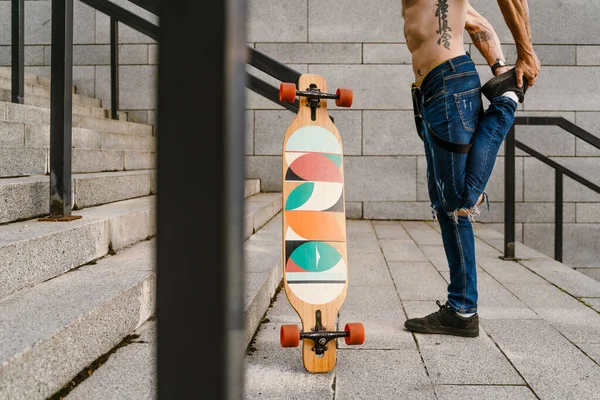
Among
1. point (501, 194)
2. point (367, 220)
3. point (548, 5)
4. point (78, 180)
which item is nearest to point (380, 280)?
point (78, 180)

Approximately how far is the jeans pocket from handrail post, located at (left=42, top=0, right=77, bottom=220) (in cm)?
183

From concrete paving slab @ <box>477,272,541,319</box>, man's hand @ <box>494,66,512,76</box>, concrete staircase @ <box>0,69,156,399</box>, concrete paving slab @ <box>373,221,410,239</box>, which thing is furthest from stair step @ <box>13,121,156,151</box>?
concrete paving slab @ <box>373,221,410,239</box>

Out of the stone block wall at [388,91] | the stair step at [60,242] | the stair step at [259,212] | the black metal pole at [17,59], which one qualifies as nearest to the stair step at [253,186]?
the stair step at [259,212]

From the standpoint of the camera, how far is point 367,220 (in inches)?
241

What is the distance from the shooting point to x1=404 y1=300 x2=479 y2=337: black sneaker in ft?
7.45

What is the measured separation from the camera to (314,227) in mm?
1986

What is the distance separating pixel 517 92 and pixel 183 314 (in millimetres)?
2228

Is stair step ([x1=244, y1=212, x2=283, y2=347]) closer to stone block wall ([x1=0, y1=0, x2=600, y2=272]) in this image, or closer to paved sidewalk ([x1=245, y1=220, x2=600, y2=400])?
paved sidewalk ([x1=245, y1=220, x2=600, y2=400])

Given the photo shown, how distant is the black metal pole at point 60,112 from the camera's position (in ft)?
7.68

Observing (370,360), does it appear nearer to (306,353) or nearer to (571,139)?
(306,353)

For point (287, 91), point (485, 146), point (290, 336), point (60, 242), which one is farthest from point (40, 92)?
point (485, 146)

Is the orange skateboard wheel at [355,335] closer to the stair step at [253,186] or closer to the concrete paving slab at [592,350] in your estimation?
the concrete paving slab at [592,350]

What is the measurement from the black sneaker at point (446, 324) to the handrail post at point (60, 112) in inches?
68.7

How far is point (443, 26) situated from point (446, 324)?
139 cm
